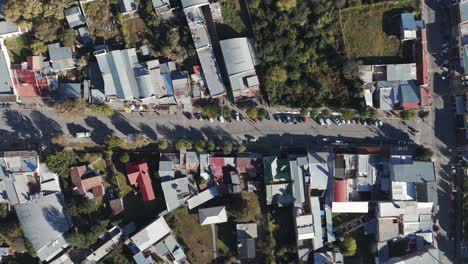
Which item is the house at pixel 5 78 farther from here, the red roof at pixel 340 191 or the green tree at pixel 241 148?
the red roof at pixel 340 191

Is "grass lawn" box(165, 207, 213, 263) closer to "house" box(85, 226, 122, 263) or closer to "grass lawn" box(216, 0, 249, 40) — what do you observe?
"house" box(85, 226, 122, 263)

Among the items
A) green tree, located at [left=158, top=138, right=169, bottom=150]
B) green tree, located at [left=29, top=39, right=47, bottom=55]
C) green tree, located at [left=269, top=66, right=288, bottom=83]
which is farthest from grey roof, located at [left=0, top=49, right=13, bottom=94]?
green tree, located at [left=269, top=66, right=288, bottom=83]

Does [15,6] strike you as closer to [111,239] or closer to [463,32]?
[111,239]

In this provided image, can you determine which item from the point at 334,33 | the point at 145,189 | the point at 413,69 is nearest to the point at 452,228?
the point at 413,69

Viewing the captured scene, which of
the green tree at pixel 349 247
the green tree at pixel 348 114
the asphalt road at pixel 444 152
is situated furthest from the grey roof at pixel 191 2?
the green tree at pixel 349 247

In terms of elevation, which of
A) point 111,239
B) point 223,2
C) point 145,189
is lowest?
point 111,239

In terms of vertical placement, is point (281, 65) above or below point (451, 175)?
above
